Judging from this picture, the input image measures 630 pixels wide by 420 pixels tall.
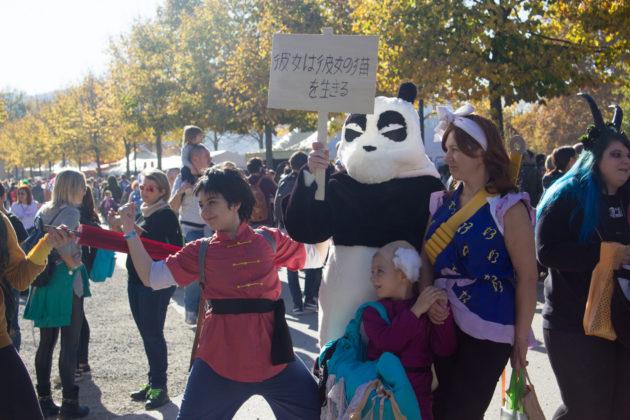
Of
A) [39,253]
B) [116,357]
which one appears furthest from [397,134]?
[116,357]

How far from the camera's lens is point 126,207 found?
3.52 metres

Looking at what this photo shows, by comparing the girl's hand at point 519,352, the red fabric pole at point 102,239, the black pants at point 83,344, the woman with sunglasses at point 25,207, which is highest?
the red fabric pole at point 102,239

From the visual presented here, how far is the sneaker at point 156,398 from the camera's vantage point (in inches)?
212

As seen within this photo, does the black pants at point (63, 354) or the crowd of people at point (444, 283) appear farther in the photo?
the black pants at point (63, 354)

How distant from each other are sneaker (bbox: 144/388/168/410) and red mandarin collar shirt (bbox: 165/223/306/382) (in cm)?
214

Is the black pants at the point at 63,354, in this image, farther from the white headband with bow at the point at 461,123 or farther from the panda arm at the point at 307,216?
the white headband with bow at the point at 461,123

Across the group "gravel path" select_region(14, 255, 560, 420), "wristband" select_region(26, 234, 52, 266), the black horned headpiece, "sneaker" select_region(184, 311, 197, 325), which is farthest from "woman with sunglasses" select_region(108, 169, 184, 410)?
the black horned headpiece

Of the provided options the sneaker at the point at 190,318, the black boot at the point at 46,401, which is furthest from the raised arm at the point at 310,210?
the sneaker at the point at 190,318

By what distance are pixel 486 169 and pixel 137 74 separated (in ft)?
93.8

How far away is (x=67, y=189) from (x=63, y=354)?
121 cm

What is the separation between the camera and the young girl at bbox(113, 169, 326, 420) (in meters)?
3.34

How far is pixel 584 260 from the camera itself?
3439mm

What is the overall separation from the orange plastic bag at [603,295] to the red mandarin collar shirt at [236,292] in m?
1.48

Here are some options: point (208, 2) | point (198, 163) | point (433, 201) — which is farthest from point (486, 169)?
point (208, 2)
